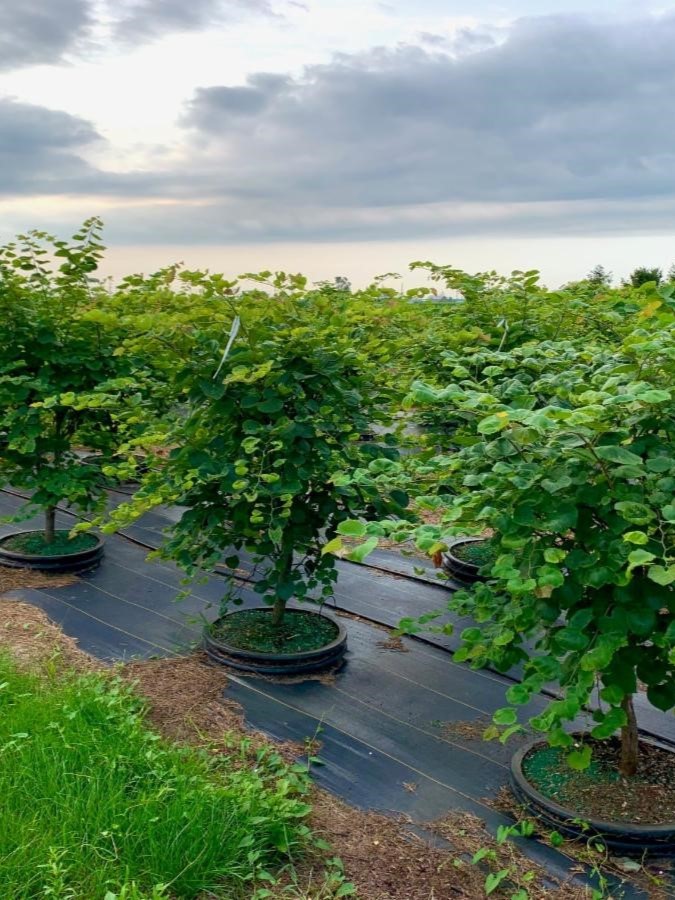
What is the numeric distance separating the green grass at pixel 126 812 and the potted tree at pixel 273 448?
0.75m

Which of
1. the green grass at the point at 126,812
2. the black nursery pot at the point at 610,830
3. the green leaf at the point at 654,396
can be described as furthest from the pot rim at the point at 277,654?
the green leaf at the point at 654,396

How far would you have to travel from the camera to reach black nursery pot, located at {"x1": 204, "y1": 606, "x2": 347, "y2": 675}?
3.35 m

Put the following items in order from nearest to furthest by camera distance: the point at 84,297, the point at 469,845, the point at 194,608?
the point at 469,845
the point at 194,608
the point at 84,297

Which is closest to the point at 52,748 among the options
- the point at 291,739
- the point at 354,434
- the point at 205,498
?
the point at 291,739

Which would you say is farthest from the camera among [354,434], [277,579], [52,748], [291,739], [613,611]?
[277,579]

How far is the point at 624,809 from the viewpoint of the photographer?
94.3 inches

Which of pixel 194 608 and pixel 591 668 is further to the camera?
pixel 194 608

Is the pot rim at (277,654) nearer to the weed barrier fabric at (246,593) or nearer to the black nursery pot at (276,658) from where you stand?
the black nursery pot at (276,658)

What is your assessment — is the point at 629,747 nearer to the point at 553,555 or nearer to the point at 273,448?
the point at 553,555

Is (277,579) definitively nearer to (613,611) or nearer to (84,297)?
(613,611)

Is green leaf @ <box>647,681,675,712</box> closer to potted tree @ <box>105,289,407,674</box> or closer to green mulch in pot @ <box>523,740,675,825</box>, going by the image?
green mulch in pot @ <box>523,740,675,825</box>

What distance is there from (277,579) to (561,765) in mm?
1325

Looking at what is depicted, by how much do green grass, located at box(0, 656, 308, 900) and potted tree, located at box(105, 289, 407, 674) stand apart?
75 centimetres

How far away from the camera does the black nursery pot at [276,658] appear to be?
3.35 m
